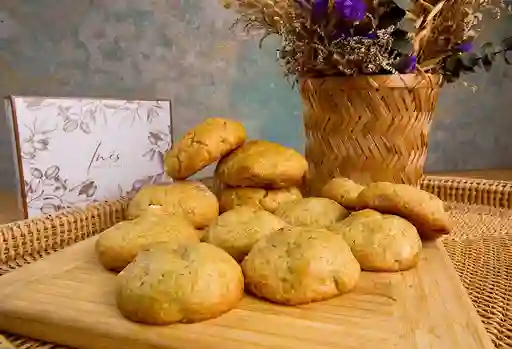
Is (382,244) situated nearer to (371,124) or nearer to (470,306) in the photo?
(470,306)

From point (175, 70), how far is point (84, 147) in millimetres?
699

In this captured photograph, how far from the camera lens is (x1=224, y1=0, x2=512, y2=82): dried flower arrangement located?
0.75 meters

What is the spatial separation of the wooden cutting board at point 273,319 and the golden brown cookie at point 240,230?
0.07 metres

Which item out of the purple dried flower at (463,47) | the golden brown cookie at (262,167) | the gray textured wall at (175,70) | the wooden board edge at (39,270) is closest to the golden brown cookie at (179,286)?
the wooden board edge at (39,270)

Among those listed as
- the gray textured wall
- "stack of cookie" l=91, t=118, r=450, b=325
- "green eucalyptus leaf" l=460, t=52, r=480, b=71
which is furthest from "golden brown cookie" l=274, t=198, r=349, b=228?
the gray textured wall

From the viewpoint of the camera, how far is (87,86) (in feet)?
5.16

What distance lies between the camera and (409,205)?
0.66m

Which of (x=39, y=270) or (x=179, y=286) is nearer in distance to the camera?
(x=179, y=286)

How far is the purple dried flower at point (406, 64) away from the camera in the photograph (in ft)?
2.54

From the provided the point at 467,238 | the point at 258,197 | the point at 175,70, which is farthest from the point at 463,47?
the point at 175,70

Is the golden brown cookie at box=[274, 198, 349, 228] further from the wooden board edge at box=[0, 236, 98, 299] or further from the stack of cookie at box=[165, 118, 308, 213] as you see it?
the wooden board edge at box=[0, 236, 98, 299]

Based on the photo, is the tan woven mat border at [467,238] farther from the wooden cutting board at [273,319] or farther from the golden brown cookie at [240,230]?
the golden brown cookie at [240,230]

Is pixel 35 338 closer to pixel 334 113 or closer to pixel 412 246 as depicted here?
pixel 412 246

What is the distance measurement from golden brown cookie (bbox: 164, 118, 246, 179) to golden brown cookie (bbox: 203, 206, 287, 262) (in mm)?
142
